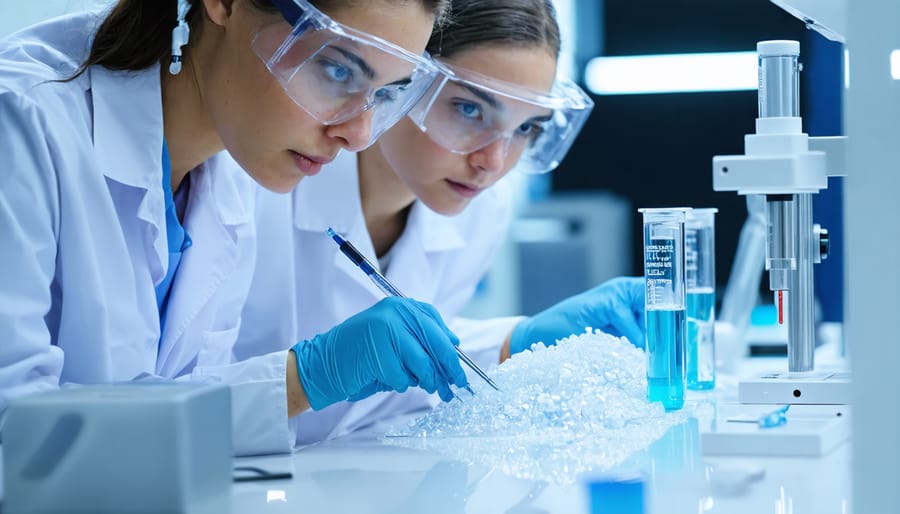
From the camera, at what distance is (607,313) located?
6.19 feet

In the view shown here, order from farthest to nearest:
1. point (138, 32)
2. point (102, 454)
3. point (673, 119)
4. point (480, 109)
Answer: point (673, 119) → point (480, 109) → point (138, 32) → point (102, 454)

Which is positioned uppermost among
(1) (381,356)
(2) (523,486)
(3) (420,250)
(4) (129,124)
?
(4) (129,124)

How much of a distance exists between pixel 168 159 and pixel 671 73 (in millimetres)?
4716

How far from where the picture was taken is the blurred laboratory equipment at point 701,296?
68.6 inches

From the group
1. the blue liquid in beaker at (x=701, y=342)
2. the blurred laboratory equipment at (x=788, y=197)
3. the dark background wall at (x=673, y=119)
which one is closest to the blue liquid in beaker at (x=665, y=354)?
the blurred laboratory equipment at (x=788, y=197)

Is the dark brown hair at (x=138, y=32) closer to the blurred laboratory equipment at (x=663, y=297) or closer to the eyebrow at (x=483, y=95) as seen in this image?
the eyebrow at (x=483, y=95)

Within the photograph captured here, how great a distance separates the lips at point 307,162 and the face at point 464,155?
1.08 ft

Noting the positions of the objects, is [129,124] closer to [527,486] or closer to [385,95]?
[385,95]

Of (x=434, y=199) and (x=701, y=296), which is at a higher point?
(x=434, y=199)

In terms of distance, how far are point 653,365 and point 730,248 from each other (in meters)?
4.42

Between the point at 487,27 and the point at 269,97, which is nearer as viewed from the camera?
the point at 269,97

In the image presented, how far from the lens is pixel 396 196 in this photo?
2.10 m

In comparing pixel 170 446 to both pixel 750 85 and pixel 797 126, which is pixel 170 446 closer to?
pixel 797 126

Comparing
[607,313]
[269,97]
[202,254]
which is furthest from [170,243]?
[607,313]
